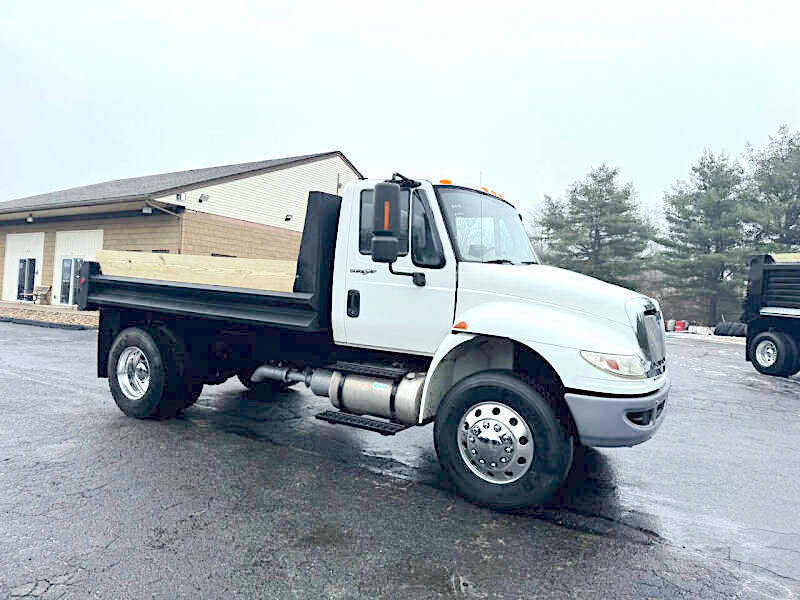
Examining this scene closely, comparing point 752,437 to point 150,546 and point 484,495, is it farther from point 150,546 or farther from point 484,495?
point 150,546

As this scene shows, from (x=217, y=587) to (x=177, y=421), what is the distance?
12.2ft

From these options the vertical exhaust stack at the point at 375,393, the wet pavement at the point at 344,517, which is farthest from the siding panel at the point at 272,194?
the vertical exhaust stack at the point at 375,393

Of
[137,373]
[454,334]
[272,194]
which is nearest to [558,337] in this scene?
[454,334]

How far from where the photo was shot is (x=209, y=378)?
21.2 ft

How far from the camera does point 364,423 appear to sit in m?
4.66

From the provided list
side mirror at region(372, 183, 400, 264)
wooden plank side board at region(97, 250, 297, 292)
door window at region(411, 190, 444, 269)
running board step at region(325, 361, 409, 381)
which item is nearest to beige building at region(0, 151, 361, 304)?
wooden plank side board at region(97, 250, 297, 292)

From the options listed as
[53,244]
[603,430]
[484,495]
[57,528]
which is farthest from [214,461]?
[53,244]

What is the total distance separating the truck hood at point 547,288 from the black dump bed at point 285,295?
131cm

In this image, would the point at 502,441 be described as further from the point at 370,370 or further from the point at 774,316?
the point at 774,316

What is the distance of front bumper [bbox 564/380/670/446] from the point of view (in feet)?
12.6

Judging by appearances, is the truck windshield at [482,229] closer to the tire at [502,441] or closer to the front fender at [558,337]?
the front fender at [558,337]

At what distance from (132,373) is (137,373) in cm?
8

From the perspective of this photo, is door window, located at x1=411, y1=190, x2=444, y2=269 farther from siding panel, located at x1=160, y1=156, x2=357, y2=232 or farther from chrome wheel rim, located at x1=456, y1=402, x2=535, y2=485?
siding panel, located at x1=160, y1=156, x2=357, y2=232

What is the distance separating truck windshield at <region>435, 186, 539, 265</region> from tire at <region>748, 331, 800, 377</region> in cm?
996
